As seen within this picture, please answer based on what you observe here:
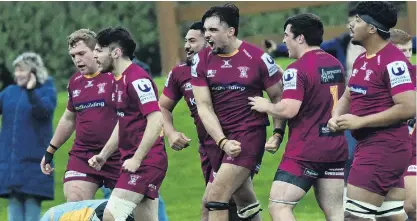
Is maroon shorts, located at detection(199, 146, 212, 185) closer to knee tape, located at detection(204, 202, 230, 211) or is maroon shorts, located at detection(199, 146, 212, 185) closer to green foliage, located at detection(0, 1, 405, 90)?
knee tape, located at detection(204, 202, 230, 211)

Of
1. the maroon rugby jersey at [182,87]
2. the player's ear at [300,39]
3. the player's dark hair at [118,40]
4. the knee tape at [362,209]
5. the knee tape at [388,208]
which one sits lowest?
the knee tape at [388,208]

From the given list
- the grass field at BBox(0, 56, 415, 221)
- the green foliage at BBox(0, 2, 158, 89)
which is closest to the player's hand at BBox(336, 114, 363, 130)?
the grass field at BBox(0, 56, 415, 221)

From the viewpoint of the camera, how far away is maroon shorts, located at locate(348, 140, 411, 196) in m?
10.4

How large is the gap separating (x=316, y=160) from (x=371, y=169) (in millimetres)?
613

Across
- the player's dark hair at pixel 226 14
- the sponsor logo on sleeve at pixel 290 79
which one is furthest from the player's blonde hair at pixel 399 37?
the sponsor logo on sleeve at pixel 290 79

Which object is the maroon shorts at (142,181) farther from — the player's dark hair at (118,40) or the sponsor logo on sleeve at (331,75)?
the sponsor logo on sleeve at (331,75)

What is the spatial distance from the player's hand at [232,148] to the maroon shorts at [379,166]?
3.61ft

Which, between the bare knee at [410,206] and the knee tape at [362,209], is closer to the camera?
the knee tape at [362,209]

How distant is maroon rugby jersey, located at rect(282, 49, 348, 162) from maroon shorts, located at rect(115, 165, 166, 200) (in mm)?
1236

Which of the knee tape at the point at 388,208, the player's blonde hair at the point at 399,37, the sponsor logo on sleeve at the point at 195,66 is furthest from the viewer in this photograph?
the player's blonde hair at the point at 399,37

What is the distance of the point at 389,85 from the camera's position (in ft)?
33.9

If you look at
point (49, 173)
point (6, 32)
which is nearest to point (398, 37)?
point (49, 173)

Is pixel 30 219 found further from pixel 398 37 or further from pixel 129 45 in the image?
pixel 398 37

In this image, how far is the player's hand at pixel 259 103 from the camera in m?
11.1
